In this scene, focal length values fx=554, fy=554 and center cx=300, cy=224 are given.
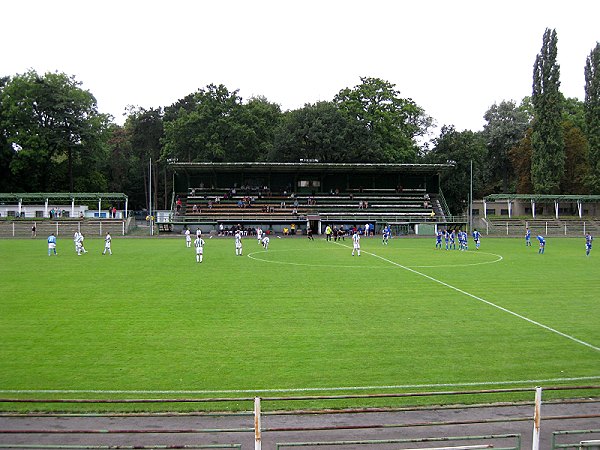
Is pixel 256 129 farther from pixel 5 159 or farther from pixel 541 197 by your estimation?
pixel 541 197

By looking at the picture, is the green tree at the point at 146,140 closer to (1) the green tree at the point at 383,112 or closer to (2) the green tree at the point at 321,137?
(2) the green tree at the point at 321,137

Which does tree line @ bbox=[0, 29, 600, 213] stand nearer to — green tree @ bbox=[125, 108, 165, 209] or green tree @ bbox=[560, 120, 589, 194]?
green tree @ bbox=[560, 120, 589, 194]

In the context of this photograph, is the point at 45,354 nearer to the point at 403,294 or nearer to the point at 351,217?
the point at 403,294

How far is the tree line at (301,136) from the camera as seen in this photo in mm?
75375

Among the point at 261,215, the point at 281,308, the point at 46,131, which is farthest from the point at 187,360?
the point at 46,131

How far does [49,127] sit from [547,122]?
A: 69.6 m

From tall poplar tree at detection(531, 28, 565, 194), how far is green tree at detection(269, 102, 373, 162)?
74.6 feet

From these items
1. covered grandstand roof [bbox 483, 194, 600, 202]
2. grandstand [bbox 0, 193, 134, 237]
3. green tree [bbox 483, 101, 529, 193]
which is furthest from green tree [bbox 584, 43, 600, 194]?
grandstand [bbox 0, 193, 134, 237]

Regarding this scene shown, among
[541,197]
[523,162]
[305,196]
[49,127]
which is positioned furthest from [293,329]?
[523,162]

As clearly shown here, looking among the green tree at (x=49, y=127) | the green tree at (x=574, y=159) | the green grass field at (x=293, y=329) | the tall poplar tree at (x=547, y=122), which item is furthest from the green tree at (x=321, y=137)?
the green grass field at (x=293, y=329)

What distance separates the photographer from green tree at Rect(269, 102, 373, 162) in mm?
77812

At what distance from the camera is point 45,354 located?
12828 mm

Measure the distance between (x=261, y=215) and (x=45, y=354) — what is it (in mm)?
55715

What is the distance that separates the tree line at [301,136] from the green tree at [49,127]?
0.15 meters
